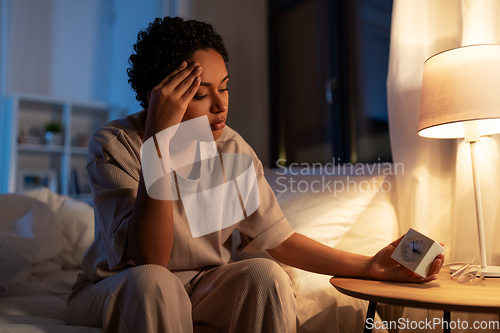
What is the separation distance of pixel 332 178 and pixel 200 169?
1.83ft

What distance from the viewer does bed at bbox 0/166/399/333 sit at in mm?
1077

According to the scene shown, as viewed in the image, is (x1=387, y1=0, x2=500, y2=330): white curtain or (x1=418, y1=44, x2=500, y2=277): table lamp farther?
(x1=387, y1=0, x2=500, y2=330): white curtain

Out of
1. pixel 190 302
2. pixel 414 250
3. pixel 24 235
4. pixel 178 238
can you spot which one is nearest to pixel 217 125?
pixel 178 238

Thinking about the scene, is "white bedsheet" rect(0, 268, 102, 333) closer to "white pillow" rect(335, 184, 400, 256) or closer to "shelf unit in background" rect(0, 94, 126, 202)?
"white pillow" rect(335, 184, 400, 256)

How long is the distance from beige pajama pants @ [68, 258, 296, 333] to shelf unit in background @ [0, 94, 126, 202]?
2468 millimetres

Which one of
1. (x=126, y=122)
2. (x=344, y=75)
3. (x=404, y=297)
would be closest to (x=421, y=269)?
(x=404, y=297)

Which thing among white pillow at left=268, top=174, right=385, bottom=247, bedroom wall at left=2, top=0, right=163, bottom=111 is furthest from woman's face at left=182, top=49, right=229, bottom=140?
bedroom wall at left=2, top=0, right=163, bottom=111

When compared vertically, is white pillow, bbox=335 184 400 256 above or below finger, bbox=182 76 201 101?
below

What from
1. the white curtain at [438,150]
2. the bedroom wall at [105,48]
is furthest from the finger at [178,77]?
the bedroom wall at [105,48]

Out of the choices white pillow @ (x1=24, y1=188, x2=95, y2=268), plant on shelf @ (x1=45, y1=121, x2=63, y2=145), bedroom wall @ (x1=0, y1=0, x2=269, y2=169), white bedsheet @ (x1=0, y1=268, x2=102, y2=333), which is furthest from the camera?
plant on shelf @ (x1=45, y1=121, x2=63, y2=145)

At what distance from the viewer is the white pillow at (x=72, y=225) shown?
160cm

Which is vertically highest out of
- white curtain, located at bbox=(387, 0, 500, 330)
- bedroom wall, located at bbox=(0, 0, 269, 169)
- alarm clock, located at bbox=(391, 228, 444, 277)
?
bedroom wall, located at bbox=(0, 0, 269, 169)

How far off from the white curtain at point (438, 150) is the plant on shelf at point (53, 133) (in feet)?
8.97

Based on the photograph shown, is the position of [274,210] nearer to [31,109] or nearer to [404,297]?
[404,297]
